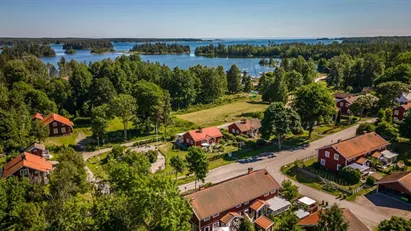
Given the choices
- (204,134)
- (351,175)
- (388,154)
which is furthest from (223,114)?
(351,175)

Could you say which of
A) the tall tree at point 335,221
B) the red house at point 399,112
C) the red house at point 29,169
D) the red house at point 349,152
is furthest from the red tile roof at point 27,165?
the red house at point 399,112

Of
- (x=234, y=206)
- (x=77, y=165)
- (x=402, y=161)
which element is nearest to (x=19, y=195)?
(x=77, y=165)

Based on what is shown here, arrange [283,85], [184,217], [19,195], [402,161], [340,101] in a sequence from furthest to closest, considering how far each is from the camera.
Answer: [283,85] → [340,101] → [402,161] → [19,195] → [184,217]

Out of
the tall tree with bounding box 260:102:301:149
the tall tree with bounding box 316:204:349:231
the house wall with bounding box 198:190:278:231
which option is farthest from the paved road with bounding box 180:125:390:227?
the tall tree with bounding box 316:204:349:231

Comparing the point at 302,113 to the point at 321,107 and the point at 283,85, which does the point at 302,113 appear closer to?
the point at 321,107

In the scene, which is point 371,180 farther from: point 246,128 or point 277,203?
point 246,128

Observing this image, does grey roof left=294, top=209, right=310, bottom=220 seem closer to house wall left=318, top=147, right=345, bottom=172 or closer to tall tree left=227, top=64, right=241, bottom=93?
house wall left=318, top=147, right=345, bottom=172

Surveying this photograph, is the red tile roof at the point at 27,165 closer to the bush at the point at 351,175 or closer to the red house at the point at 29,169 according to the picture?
the red house at the point at 29,169
